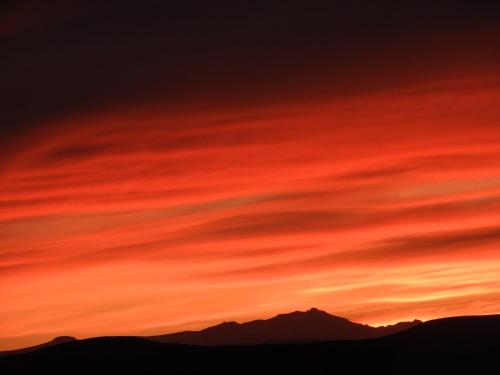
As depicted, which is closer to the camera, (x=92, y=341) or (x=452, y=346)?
(x=452, y=346)

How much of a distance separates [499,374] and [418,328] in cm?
1292

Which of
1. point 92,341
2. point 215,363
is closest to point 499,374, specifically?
point 215,363

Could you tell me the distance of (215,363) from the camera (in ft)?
210

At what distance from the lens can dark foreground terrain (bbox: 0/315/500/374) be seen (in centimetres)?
6175

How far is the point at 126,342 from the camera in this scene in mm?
71250

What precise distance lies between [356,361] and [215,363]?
859 cm

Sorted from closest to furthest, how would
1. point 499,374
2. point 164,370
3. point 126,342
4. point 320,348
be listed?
point 499,374 < point 164,370 < point 320,348 < point 126,342

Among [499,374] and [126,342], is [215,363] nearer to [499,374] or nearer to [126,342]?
[126,342]

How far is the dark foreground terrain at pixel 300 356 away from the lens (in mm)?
61750

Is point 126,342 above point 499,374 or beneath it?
above

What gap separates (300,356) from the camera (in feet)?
212

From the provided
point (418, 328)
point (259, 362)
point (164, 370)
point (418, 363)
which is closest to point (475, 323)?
point (418, 328)

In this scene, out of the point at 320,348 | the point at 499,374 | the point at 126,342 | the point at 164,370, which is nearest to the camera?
the point at 499,374

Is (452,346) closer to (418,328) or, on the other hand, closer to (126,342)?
(418,328)
